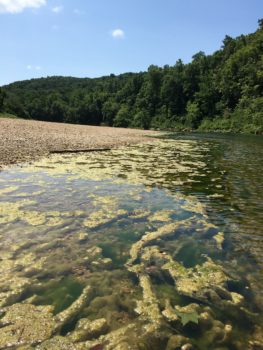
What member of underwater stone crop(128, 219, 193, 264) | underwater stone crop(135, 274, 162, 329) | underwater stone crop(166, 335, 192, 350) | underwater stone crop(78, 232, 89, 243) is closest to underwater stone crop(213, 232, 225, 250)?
underwater stone crop(128, 219, 193, 264)

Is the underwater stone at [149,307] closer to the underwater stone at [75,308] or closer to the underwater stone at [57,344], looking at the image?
the underwater stone at [75,308]

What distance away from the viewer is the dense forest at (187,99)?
3974 inches

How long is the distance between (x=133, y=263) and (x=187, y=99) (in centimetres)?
14873

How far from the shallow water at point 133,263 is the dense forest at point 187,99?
73.7 m

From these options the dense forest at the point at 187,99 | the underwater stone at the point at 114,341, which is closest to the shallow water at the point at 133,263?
the underwater stone at the point at 114,341

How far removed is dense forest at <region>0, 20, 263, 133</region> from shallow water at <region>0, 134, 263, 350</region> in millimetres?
73703

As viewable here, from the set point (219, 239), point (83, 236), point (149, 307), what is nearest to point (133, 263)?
point (149, 307)

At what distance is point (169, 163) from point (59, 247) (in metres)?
15.4

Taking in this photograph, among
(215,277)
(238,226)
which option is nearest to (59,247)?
(215,277)

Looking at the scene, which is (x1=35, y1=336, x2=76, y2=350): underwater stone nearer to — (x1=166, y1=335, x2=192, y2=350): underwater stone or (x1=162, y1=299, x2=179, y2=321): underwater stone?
(x1=166, y1=335, x2=192, y2=350): underwater stone

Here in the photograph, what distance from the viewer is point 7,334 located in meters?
4.34

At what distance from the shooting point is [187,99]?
148 meters

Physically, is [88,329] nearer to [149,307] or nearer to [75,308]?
[75,308]

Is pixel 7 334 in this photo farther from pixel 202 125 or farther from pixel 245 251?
pixel 202 125
